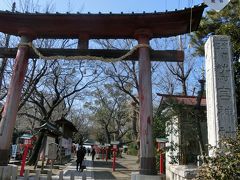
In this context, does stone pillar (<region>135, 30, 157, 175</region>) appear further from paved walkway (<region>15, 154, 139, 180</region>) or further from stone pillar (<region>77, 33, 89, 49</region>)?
paved walkway (<region>15, 154, 139, 180</region>)

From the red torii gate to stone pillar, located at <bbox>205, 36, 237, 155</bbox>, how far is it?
9.83ft

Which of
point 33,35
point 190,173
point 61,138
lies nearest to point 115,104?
point 61,138

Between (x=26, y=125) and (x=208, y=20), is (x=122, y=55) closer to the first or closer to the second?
(x=208, y=20)

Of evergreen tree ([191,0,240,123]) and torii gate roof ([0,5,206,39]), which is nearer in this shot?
torii gate roof ([0,5,206,39])

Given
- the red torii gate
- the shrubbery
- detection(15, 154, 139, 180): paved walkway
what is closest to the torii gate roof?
the red torii gate

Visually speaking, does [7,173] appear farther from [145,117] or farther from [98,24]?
[98,24]

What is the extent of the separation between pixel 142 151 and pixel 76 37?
621cm

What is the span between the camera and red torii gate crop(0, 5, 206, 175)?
12273 millimetres

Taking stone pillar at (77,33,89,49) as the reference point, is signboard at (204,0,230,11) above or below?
above

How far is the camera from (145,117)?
12.2 m

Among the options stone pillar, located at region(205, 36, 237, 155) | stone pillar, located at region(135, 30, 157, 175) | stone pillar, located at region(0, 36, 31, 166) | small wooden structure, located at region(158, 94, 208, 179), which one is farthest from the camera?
small wooden structure, located at region(158, 94, 208, 179)

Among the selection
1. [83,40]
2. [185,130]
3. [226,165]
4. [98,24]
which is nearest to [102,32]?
[98,24]

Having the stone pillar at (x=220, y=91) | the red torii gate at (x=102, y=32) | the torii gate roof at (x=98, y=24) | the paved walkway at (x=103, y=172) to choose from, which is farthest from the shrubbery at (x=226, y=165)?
the paved walkway at (x=103, y=172)

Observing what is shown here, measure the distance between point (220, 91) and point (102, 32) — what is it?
6.59 m
